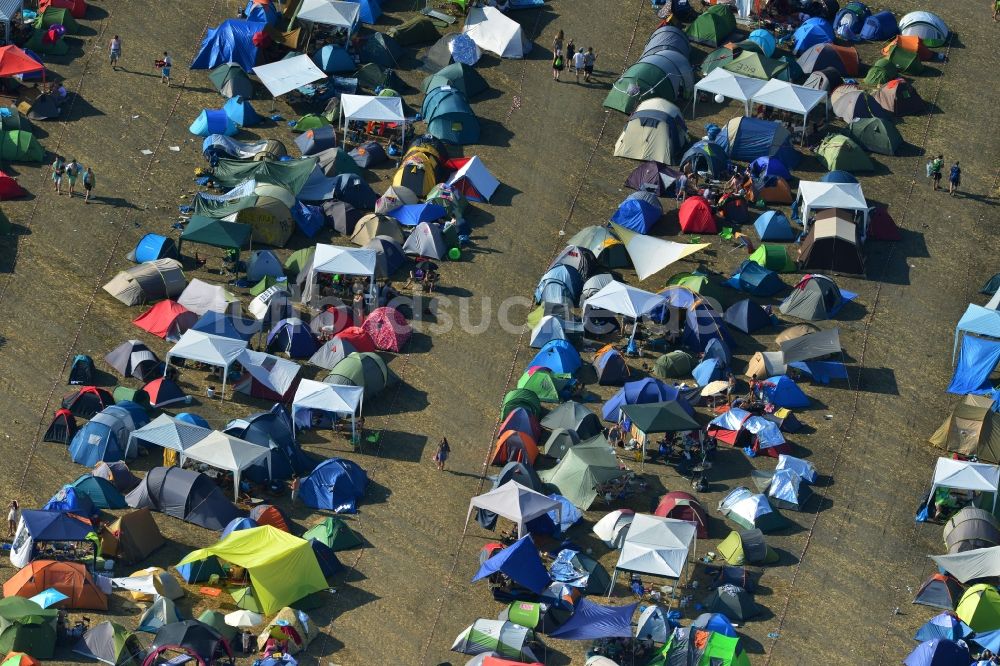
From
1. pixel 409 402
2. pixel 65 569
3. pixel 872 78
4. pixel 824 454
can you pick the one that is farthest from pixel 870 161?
pixel 65 569

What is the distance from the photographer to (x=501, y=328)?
2879 inches

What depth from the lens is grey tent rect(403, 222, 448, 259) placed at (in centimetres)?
7556

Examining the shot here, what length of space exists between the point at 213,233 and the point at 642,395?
670 inches

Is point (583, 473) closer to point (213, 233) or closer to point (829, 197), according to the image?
point (213, 233)

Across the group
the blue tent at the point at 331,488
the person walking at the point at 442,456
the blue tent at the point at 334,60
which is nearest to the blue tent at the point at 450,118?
the blue tent at the point at 334,60

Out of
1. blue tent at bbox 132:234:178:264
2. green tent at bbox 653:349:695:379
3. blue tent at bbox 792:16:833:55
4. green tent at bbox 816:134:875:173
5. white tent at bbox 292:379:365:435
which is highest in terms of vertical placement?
blue tent at bbox 792:16:833:55

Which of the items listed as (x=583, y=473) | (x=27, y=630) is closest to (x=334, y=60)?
(x=583, y=473)

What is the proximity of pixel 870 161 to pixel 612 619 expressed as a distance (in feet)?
98.4

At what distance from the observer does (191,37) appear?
285 ft

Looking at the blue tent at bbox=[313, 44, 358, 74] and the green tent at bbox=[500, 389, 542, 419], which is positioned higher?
the blue tent at bbox=[313, 44, 358, 74]

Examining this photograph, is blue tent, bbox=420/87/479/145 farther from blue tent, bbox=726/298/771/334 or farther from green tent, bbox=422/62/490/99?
blue tent, bbox=726/298/771/334

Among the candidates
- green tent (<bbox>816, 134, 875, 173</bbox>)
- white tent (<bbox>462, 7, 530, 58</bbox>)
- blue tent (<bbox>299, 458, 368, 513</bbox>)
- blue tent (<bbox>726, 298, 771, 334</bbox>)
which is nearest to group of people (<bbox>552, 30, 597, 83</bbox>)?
white tent (<bbox>462, 7, 530, 58</bbox>)

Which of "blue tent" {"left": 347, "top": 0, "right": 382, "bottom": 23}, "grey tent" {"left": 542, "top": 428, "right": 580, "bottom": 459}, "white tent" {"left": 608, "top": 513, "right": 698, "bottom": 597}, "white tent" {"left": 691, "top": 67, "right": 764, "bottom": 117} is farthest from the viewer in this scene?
"blue tent" {"left": 347, "top": 0, "right": 382, "bottom": 23}

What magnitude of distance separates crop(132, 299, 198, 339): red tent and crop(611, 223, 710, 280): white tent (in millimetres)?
15961
